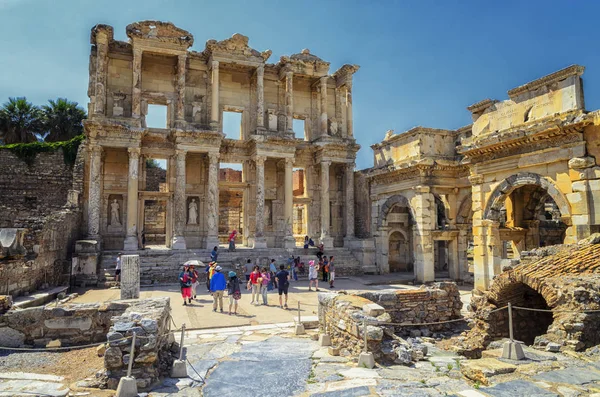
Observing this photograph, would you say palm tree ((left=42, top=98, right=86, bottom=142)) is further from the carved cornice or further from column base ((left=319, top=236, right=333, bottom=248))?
the carved cornice

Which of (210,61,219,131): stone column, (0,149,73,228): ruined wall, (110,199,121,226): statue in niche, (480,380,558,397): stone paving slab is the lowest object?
(480,380,558,397): stone paving slab

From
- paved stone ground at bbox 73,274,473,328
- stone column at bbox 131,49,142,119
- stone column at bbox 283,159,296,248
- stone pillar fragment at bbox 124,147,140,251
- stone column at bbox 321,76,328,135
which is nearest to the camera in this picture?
paved stone ground at bbox 73,274,473,328

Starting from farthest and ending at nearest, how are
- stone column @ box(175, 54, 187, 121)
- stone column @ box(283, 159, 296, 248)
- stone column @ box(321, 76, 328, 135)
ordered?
stone column @ box(321, 76, 328, 135) < stone column @ box(283, 159, 296, 248) < stone column @ box(175, 54, 187, 121)

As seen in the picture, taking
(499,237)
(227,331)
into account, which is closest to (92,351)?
(227,331)

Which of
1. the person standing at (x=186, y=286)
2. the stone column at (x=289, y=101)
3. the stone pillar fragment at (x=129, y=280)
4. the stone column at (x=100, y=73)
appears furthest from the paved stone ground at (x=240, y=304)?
the stone column at (x=100, y=73)

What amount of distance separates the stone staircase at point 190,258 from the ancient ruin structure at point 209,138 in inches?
34.6

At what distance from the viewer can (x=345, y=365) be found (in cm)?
716

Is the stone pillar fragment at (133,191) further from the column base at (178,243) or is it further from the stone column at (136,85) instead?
the stone column at (136,85)

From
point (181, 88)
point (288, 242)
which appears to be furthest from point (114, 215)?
point (288, 242)

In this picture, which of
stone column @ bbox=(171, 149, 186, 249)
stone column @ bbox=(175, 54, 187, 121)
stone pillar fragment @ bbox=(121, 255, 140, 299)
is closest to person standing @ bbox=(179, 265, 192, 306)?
stone pillar fragment @ bbox=(121, 255, 140, 299)

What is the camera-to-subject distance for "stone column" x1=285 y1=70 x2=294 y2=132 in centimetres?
2542

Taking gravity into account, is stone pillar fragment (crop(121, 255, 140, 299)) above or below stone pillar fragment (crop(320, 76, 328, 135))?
below

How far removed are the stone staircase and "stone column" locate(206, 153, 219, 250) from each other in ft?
2.77

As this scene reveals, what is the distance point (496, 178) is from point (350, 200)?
489 inches
